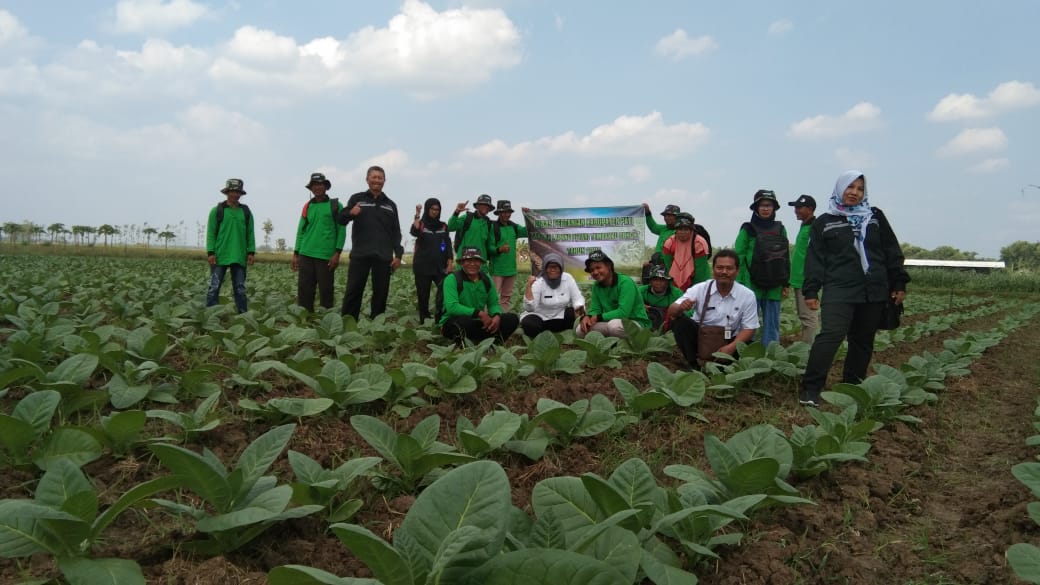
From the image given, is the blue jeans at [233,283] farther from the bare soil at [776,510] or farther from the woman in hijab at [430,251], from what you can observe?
the bare soil at [776,510]

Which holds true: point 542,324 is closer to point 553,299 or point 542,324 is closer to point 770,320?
point 553,299

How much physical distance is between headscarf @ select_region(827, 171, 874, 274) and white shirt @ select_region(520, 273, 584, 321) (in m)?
2.94

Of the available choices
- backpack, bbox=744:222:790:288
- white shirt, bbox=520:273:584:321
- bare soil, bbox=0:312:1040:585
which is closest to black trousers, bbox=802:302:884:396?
bare soil, bbox=0:312:1040:585

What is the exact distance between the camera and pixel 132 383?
12.4ft

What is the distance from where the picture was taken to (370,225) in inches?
290

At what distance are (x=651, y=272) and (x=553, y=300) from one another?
110cm

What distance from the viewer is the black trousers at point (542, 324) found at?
6754 mm

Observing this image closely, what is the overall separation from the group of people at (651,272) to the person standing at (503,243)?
0.02 metres

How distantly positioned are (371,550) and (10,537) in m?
1.20

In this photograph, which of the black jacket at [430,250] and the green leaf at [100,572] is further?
the black jacket at [430,250]

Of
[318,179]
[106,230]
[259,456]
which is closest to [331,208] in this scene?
[318,179]

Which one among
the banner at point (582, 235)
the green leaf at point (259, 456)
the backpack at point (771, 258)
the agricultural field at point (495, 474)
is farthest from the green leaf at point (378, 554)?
the banner at point (582, 235)

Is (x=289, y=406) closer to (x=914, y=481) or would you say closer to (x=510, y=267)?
(x=914, y=481)

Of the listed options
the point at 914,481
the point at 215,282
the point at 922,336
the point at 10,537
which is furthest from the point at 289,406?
the point at 922,336
